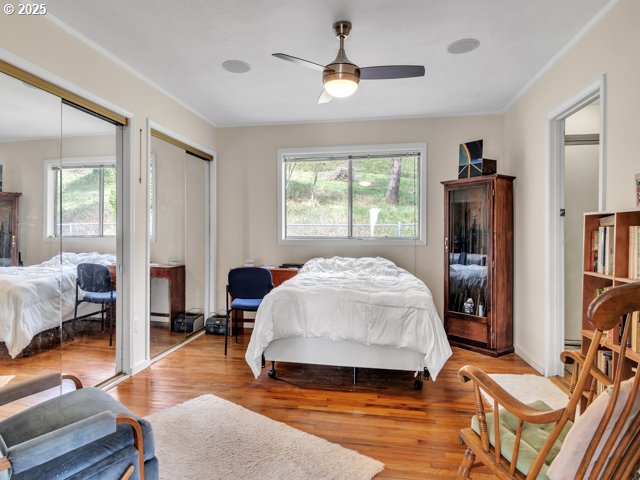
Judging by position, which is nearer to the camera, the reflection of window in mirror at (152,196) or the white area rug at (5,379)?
the white area rug at (5,379)

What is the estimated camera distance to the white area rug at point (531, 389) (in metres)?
2.72

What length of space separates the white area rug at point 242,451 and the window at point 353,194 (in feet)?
9.08

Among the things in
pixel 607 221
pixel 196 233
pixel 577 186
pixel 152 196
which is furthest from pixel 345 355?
pixel 577 186

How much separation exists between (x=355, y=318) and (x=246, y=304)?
53.4 inches

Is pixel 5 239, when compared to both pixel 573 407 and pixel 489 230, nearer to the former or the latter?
pixel 573 407

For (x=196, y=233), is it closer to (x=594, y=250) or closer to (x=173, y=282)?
(x=173, y=282)

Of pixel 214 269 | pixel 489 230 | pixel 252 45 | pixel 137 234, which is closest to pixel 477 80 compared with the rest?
pixel 489 230

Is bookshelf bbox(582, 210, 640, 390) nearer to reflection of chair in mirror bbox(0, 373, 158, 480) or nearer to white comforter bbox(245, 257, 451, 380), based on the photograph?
white comforter bbox(245, 257, 451, 380)

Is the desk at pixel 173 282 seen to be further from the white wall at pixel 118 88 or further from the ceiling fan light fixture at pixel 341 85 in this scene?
the ceiling fan light fixture at pixel 341 85

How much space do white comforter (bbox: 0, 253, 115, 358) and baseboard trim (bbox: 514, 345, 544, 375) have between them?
4.04 metres

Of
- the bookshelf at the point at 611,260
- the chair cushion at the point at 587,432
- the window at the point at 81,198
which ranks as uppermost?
the window at the point at 81,198

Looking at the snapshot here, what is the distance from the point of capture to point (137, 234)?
3.28m

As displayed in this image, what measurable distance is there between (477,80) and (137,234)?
3.57m

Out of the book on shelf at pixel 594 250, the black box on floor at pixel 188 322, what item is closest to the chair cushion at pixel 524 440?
the book on shelf at pixel 594 250
